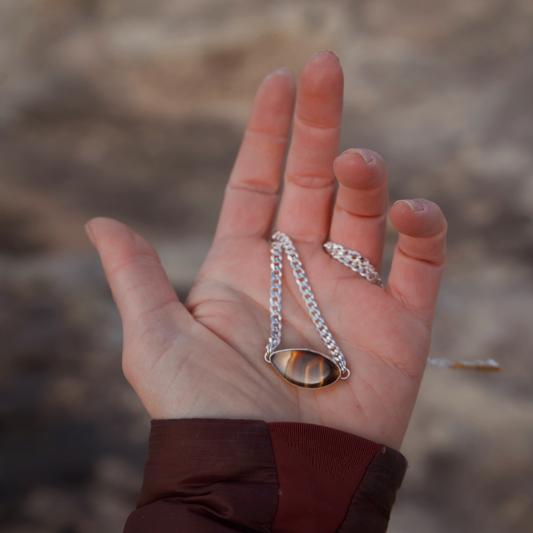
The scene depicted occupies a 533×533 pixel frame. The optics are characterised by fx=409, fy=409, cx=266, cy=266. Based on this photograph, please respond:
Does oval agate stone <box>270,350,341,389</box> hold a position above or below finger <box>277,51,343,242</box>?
below

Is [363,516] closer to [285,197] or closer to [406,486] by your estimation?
[285,197]

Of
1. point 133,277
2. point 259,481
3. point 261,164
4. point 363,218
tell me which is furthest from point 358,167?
point 259,481

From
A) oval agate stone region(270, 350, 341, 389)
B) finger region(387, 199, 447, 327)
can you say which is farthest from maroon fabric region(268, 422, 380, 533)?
finger region(387, 199, 447, 327)

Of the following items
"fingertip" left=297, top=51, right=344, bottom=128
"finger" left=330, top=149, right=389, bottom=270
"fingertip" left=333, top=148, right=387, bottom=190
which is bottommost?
"finger" left=330, top=149, right=389, bottom=270

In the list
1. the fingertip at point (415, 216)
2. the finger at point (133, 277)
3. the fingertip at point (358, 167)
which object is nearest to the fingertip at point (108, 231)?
the finger at point (133, 277)

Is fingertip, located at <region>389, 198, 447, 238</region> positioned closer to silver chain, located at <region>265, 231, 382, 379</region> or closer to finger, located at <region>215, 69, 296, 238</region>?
silver chain, located at <region>265, 231, 382, 379</region>
